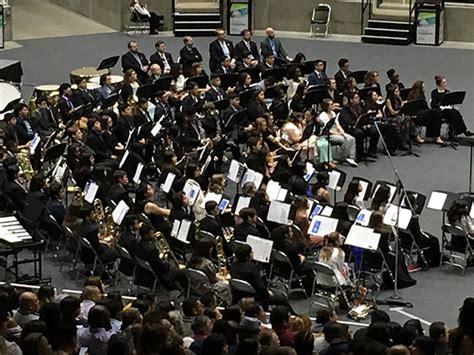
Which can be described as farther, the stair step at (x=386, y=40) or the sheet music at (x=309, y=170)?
the stair step at (x=386, y=40)

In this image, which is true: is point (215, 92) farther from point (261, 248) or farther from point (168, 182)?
point (261, 248)

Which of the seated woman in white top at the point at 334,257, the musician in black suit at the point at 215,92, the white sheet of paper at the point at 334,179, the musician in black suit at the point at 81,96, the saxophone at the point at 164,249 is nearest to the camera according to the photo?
the seated woman in white top at the point at 334,257

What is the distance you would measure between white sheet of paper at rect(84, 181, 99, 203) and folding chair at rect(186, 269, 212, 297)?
286 cm

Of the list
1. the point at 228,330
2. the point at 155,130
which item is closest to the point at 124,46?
the point at 155,130

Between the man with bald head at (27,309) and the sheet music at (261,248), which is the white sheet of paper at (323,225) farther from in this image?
the man with bald head at (27,309)

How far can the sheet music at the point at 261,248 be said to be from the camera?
16.3m

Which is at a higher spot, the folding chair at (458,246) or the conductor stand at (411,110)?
the conductor stand at (411,110)

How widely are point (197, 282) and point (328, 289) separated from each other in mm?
1952

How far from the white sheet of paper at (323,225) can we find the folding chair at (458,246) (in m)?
2.13

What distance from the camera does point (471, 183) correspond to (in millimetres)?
22031

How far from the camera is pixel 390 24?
110 feet

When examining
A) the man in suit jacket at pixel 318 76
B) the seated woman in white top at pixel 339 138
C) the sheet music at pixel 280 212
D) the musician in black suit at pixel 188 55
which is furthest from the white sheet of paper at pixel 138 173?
the musician in black suit at pixel 188 55

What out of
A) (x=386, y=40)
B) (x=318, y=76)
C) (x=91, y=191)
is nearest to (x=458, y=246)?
(x=91, y=191)

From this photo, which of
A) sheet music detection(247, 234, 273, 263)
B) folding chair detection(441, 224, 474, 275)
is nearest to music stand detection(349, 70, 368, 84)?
folding chair detection(441, 224, 474, 275)
